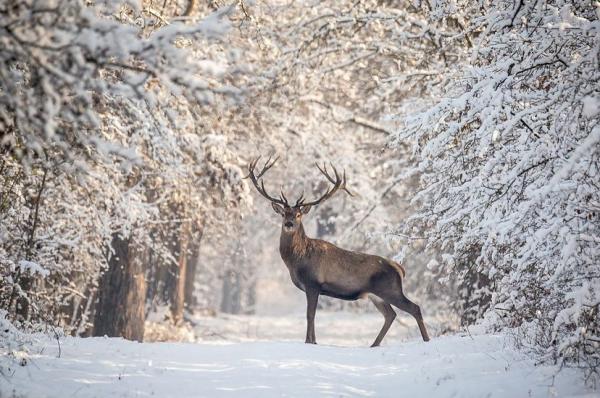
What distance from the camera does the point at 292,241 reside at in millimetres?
9820

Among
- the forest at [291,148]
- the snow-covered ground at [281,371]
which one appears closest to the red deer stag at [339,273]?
the forest at [291,148]

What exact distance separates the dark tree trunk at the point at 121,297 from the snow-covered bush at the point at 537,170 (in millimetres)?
5530

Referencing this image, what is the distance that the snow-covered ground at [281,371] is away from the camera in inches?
216

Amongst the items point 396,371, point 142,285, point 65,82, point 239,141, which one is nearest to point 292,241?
point 142,285

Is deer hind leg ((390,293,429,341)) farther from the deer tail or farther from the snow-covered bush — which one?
the snow-covered bush

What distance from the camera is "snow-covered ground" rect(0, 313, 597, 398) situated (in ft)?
18.0

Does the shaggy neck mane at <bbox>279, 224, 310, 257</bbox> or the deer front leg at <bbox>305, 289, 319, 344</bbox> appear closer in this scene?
the deer front leg at <bbox>305, 289, 319, 344</bbox>

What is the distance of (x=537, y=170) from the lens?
5.98 metres

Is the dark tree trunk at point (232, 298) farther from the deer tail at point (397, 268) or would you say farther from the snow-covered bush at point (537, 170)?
the snow-covered bush at point (537, 170)

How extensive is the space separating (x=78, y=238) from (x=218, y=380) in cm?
404

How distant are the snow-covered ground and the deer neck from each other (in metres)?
1.92

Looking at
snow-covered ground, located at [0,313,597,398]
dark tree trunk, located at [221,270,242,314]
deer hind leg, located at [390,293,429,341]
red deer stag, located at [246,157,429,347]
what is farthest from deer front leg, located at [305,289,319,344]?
dark tree trunk, located at [221,270,242,314]

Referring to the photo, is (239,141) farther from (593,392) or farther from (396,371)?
(593,392)

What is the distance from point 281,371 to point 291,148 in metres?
9.46
